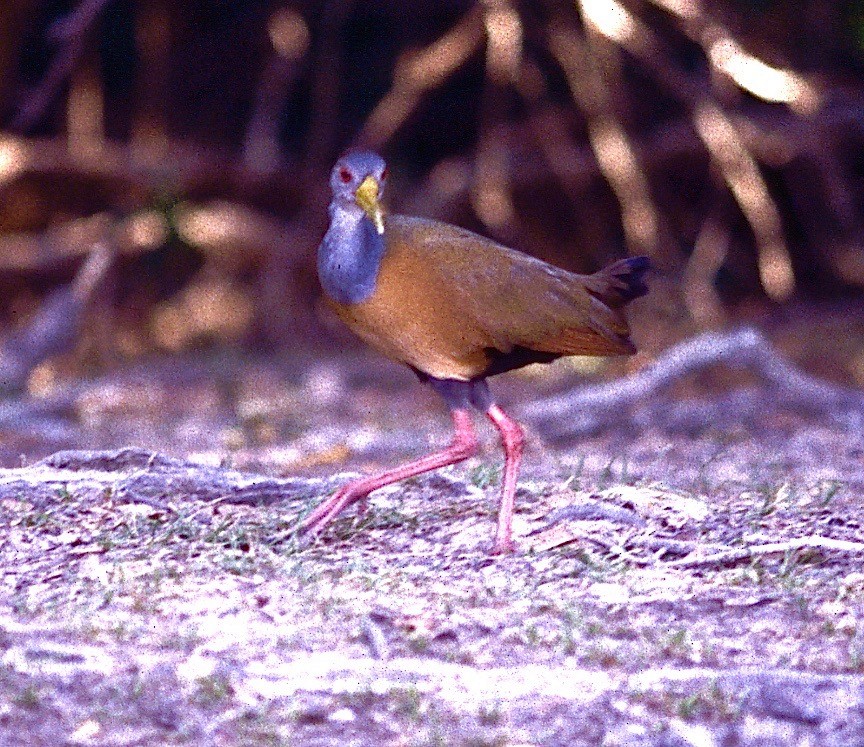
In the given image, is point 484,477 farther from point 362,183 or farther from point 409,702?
point 409,702

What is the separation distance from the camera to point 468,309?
4387 mm

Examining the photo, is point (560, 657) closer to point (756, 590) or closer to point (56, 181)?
point (756, 590)

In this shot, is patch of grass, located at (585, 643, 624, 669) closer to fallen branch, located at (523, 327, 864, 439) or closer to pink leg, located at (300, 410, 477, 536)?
pink leg, located at (300, 410, 477, 536)

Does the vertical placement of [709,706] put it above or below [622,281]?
below

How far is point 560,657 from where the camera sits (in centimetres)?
347

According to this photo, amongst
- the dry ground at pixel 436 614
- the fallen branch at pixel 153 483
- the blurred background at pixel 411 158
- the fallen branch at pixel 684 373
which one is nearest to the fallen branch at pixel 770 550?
the dry ground at pixel 436 614

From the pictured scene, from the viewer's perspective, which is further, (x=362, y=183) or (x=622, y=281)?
(x=622, y=281)

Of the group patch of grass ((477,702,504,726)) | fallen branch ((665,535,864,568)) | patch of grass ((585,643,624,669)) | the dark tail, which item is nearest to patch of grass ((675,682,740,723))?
patch of grass ((585,643,624,669))

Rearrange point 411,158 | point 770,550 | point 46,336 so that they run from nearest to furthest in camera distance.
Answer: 1. point 770,550
2. point 46,336
3. point 411,158

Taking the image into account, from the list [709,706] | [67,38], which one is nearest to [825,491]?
[709,706]

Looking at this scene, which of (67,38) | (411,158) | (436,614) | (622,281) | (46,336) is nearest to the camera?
(436,614)

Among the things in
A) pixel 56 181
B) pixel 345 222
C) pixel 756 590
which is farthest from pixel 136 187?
pixel 756 590

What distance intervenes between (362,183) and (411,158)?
766cm

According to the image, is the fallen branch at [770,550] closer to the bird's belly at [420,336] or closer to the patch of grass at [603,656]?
the patch of grass at [603,656]
